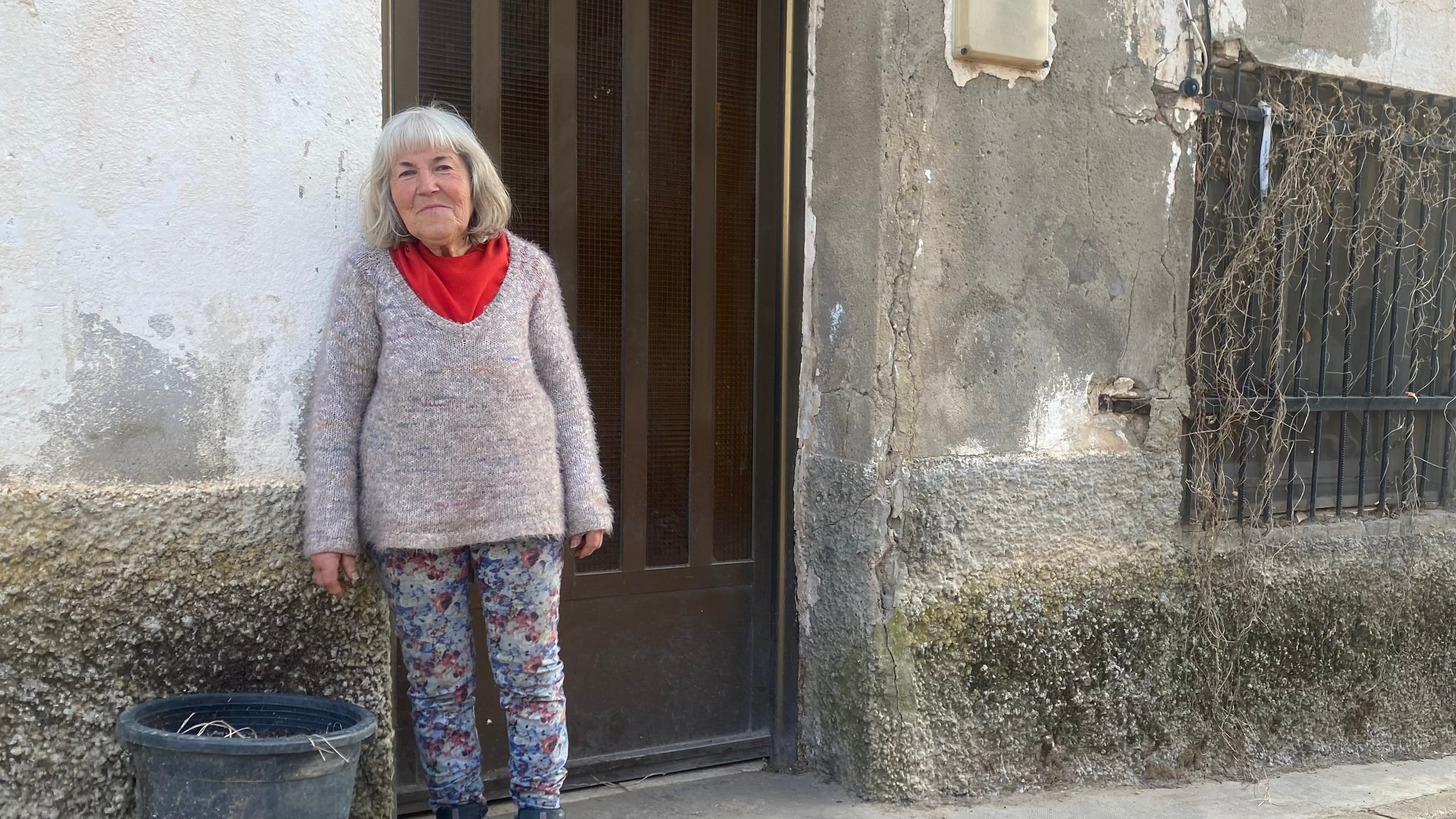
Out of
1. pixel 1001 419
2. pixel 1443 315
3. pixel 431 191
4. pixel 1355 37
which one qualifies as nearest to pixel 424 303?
pixel 431 191

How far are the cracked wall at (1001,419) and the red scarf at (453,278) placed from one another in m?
1.16

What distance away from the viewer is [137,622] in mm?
2488

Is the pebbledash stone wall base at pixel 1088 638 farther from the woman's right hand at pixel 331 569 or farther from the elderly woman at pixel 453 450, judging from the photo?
the woman's right hand at pixel 331 569

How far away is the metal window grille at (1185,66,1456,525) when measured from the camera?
3.94m

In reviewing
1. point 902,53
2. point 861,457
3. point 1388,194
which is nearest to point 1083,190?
point 902,53

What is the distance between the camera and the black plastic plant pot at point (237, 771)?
7.22 ft

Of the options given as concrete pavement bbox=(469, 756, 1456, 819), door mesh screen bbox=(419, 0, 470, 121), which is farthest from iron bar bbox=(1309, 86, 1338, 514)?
door mesh screen bbox=(419, 0, 470, 121)

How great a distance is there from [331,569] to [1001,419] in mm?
1960

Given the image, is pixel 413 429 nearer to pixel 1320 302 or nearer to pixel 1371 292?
pixel 1320 302

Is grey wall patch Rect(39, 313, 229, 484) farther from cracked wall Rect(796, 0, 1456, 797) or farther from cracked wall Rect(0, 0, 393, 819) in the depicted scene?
cracked wall Rect(796, 0, 1456, 797)

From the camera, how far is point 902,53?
10.9 feet

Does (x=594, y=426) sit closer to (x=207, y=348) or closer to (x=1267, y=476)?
(x=207, y=348)

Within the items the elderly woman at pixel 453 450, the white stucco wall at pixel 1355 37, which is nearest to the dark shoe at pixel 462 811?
the elderly woman at pixel 453 450

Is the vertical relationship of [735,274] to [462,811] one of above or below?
above
